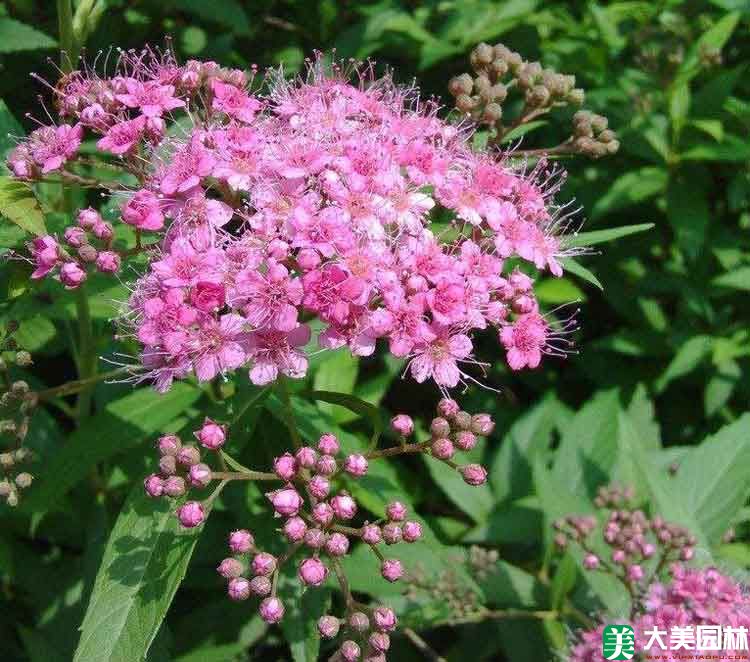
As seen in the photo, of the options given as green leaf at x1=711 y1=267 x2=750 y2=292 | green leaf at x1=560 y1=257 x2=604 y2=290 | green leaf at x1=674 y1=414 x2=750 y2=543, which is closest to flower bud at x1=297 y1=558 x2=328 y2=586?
green leaf at x1=560 y1=257 x2=604 y2=290

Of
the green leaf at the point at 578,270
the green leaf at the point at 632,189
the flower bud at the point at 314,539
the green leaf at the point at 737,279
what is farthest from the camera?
the green leaf at the point at 632,189

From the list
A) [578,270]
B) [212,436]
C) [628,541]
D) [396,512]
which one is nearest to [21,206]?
[212,436]

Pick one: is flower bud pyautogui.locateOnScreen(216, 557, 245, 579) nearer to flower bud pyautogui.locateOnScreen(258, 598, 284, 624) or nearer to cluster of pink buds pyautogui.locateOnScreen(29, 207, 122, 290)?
flower bud pyautogui.locateOnScreen(258, 598, 284, 624)

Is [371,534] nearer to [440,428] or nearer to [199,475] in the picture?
[440,428]

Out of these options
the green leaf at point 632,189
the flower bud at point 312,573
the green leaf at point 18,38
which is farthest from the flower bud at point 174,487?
the green leaf at point 632,189

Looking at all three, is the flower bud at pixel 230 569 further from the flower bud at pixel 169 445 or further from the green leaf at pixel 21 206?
the green leaf at pixel 21 206

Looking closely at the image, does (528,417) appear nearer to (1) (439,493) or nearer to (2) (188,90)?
(1) (439,493)

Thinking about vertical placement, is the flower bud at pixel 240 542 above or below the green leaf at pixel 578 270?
below
